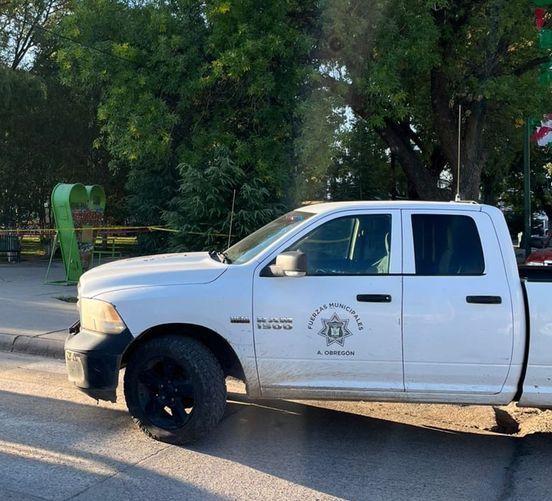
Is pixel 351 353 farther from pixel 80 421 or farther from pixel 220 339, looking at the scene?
pixel 80 421

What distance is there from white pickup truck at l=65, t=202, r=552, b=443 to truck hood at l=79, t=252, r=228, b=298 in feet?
0.05

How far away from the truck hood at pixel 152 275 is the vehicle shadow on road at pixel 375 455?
1.29 m

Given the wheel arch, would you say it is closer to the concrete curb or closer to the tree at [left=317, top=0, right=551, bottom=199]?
the concrete curb

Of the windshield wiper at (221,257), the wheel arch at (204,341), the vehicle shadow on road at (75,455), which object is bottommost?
the vehicle shadow on road at (75,455)

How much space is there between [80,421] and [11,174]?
18.7 m

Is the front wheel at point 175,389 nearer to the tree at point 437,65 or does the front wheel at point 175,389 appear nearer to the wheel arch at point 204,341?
the wheel arch at point 204,341

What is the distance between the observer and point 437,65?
478 inches

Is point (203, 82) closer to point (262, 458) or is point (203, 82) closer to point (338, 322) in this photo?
point (338, 322)

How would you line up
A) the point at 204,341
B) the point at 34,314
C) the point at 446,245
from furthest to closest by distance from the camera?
1. the point at 34,314
2. the point at 204,341
3. the point at 446,245

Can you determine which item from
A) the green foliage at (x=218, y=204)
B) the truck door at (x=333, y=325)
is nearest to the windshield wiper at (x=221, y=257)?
Result: the truck door at (x=333, y=325)

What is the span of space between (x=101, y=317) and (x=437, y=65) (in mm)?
9444

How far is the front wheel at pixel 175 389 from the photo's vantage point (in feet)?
15.4

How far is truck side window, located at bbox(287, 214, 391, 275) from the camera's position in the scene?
15.6ft

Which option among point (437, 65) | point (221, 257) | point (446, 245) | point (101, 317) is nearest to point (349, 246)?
point (446, 245)
